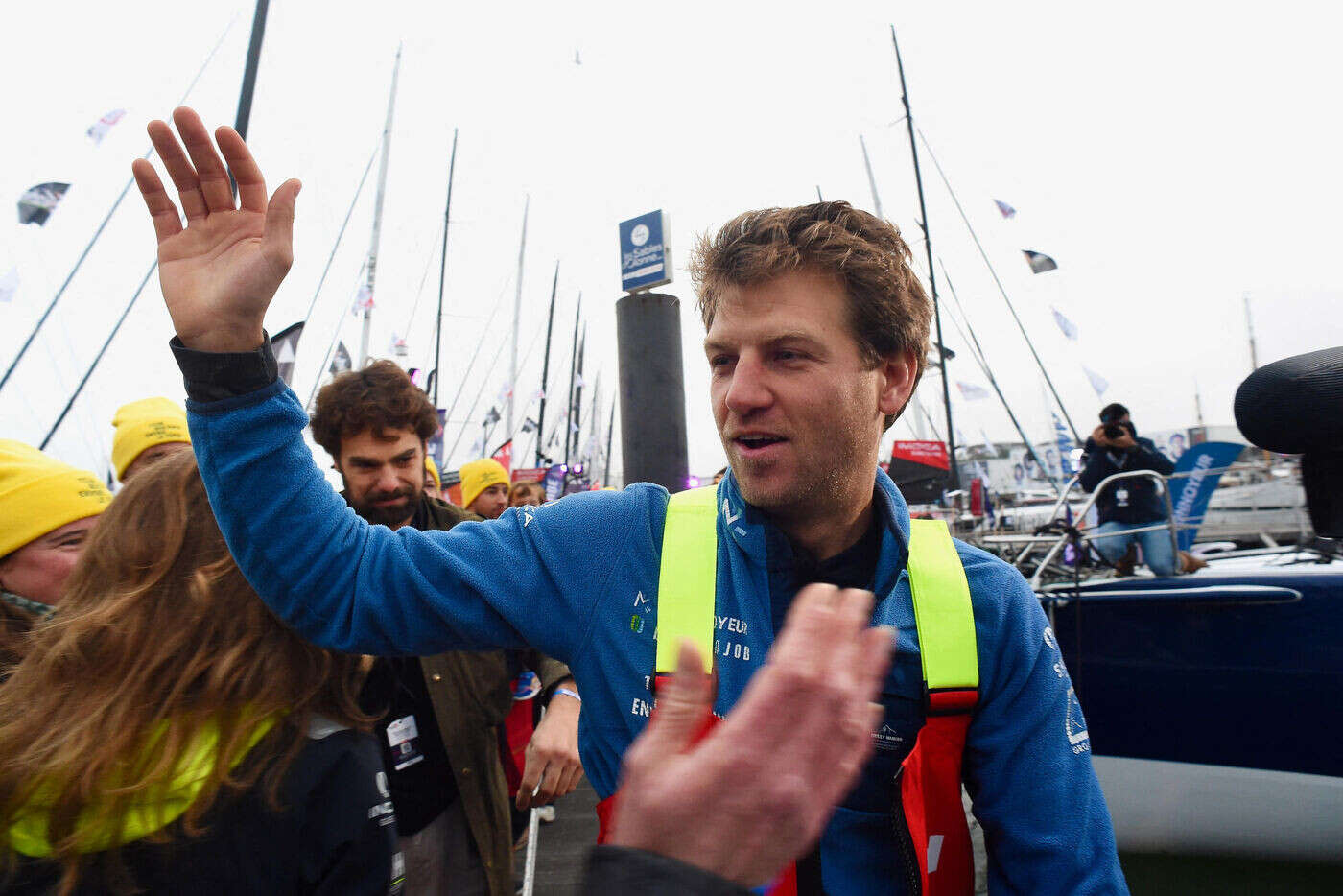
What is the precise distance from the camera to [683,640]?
2.09ft

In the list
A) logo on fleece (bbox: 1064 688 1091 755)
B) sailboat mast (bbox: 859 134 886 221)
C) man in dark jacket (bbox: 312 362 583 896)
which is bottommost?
man in dark jacket (bbox: 312 362 583 896)

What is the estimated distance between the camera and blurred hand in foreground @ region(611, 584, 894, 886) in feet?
1.89

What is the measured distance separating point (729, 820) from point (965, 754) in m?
1.06

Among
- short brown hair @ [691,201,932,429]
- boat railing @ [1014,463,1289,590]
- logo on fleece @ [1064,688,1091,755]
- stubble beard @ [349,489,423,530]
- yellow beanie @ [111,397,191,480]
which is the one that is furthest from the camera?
boat railing @ [1014,463,1289,590]

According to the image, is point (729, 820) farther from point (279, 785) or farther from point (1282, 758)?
point (1282, 758)

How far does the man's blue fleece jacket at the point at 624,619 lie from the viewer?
48.3 inches

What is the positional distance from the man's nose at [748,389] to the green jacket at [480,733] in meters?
0.99

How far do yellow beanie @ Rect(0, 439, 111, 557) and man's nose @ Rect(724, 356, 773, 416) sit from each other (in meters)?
1.85

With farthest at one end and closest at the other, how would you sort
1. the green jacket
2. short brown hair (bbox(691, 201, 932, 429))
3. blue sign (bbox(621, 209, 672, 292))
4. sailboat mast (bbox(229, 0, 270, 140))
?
sailboat mast (bbox(229, 0, 270, 140)), blue sign (bbox(621, 209, 672, 292)), the green jacket, short brown hair (bbox(691, 201, 932, 429))

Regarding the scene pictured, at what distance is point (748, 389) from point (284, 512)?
2.91 feet

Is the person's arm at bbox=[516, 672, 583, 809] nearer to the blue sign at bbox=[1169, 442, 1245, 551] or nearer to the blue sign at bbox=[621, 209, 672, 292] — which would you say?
the blue sign at bbox=[621, 209, 672, 292]

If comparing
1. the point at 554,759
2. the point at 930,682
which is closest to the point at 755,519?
the point at 930,682

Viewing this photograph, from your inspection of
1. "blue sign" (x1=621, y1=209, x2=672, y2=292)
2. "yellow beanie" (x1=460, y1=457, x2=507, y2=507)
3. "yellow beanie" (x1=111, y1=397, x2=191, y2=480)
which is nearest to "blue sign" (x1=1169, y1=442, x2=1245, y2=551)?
"blue sign" (x1=621, y1=209, x2=672, y2=292)

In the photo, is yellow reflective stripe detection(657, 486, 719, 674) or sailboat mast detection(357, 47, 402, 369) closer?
yellow reflective stripe detection(657, 486, 719, 674)
